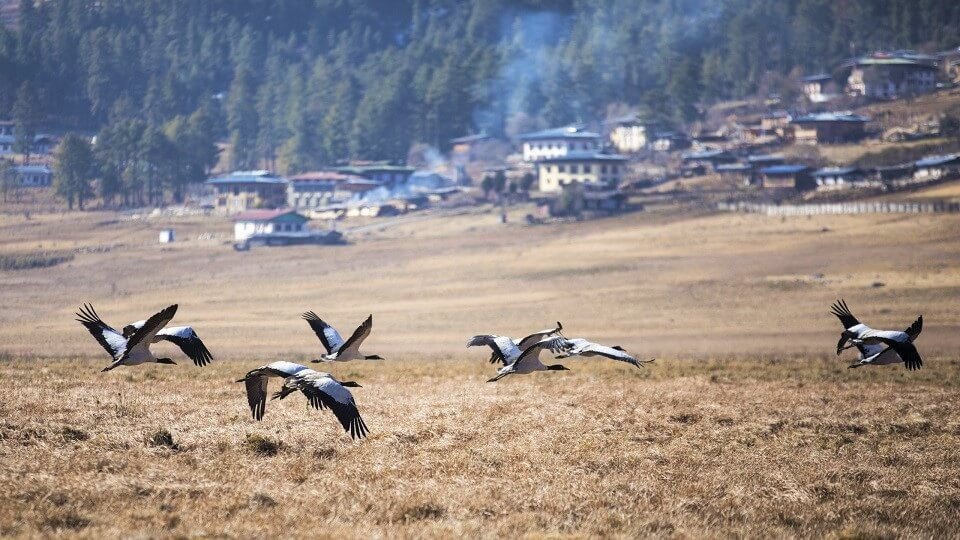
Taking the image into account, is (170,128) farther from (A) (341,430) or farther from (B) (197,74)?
(A) (341,430)

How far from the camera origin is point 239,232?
315ft

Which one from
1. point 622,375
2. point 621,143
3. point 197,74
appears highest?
point 197,74

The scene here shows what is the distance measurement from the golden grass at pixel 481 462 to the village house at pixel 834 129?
89921mm

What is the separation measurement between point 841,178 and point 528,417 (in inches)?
3091

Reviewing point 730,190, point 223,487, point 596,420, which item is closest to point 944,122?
point 730,190

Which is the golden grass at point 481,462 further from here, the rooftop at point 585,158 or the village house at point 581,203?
the rooftop at point 585,158

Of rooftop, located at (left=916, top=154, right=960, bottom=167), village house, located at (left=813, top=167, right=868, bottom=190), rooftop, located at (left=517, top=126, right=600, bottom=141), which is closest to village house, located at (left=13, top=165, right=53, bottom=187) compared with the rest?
rooftop, located at (left=517, top=126, right=600, bottom=141)

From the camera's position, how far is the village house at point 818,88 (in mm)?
141625

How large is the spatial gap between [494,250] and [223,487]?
217ft

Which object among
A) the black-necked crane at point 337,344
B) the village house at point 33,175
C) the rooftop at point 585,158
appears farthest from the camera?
the rooftop at point 585,158

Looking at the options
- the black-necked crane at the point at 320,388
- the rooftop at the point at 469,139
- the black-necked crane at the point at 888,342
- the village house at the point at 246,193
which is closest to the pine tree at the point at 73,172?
the village house at the point at 246,193

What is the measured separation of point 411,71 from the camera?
166 meters

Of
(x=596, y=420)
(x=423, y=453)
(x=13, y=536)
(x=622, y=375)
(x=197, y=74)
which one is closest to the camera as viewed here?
(x=13, y=536)

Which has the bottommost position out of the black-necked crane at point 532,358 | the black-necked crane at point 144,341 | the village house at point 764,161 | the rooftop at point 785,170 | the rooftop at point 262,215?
the black-necked crane at point 532,358
